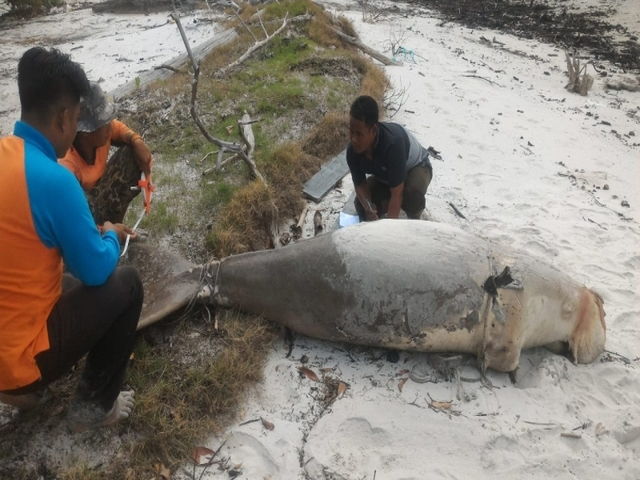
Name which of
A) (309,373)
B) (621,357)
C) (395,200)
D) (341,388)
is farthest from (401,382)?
(621,357)

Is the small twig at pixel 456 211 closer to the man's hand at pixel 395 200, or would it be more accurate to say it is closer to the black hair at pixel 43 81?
the man's hand at pixel 395 200

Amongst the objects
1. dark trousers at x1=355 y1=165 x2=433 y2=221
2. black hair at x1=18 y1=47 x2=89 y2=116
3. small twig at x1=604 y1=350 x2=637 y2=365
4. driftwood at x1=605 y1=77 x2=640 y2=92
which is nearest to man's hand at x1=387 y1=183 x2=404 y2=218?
dark trousers at x1=355 y1=165 x2=433 y2=221

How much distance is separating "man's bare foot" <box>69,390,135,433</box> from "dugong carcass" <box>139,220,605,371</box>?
832 millimetres

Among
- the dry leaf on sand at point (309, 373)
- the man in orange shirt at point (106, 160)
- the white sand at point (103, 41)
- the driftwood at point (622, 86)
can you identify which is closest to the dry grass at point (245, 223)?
the man in orange shirt at point (106, 160)

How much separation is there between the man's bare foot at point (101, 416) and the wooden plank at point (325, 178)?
2.70 metres

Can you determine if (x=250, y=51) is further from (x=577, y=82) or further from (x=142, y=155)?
(x=577, y=82)

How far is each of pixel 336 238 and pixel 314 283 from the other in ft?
1.03

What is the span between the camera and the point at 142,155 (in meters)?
3.10

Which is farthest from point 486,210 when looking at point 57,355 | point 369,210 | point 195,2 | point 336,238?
point 195,2

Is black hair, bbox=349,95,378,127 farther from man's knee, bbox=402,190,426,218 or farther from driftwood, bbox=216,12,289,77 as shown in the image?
driftwood, bbox=216,12,289,77

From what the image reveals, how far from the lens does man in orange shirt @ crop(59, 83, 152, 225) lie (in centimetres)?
269

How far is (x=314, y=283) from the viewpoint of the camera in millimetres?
2873

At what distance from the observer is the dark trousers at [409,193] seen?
3821 millimetres

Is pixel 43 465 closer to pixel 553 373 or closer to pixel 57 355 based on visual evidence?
pixel 57 355
